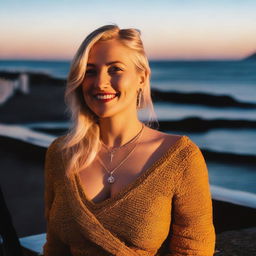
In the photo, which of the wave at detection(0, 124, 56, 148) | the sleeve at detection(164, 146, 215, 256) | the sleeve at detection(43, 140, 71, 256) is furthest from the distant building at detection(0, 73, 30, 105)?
the sleeve at detection(164, 146, 215, 256)

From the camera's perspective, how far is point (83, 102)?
1362 mm

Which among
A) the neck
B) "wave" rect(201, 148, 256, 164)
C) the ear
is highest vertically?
the ear

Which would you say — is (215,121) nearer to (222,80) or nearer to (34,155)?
(222,80)

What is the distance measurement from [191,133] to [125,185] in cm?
1318

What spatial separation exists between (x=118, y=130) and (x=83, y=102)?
0.39 ft

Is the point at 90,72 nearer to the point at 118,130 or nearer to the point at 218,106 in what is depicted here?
the point at 118,130

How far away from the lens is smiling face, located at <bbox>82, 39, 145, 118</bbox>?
1237mm

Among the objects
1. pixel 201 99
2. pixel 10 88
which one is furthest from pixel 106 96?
pixel 10 88

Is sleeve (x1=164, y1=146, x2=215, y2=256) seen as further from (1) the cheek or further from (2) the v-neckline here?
(1) the cheek

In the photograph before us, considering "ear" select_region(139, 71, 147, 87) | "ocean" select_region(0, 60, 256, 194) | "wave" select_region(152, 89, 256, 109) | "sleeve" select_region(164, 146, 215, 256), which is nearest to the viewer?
"sleeve" select_region(164, 146, 215, 256)

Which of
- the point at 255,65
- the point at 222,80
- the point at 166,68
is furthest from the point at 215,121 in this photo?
the point at 166,68

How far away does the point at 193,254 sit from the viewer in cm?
121

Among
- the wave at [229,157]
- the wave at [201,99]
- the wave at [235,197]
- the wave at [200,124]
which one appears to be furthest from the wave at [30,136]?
the wave at [201,99]

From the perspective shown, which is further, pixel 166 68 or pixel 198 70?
pixel 166 68
